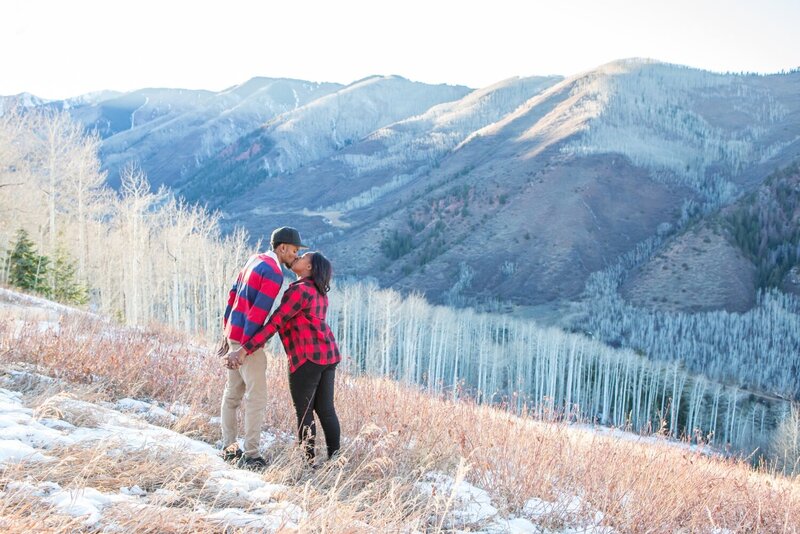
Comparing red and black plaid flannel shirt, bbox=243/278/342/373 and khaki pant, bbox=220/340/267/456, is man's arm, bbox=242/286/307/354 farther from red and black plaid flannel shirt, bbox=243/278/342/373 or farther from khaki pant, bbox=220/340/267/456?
khaki pant, bbox=220/340/267/456

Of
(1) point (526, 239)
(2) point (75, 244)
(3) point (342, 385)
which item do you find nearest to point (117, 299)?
(2) point (75, 244)

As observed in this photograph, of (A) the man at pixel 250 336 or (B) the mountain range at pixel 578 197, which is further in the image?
(B) the mountain range at pixel 578 197

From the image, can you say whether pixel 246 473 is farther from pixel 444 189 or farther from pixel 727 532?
pixel 444 189

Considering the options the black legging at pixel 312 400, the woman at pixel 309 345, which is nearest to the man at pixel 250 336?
the woman at pixel 309 345

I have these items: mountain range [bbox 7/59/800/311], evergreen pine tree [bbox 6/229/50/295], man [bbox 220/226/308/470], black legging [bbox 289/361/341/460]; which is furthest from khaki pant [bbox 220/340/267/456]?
mountain range [bbox 7/59/800/311]

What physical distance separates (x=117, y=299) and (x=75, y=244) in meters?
5.71

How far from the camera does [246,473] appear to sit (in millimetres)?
4645

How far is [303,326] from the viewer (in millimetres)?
5379

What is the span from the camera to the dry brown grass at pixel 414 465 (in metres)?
4.09

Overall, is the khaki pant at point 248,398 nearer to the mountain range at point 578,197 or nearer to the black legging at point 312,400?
the black legging at point 312,400

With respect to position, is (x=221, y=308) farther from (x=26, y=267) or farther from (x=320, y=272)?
(x=320, y=272)

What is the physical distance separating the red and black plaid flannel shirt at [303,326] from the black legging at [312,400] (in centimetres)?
8

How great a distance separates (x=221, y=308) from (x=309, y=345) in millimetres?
40320

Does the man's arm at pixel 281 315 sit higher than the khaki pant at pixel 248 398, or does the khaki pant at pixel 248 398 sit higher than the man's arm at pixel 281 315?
the man's arm at pixel 281 315
